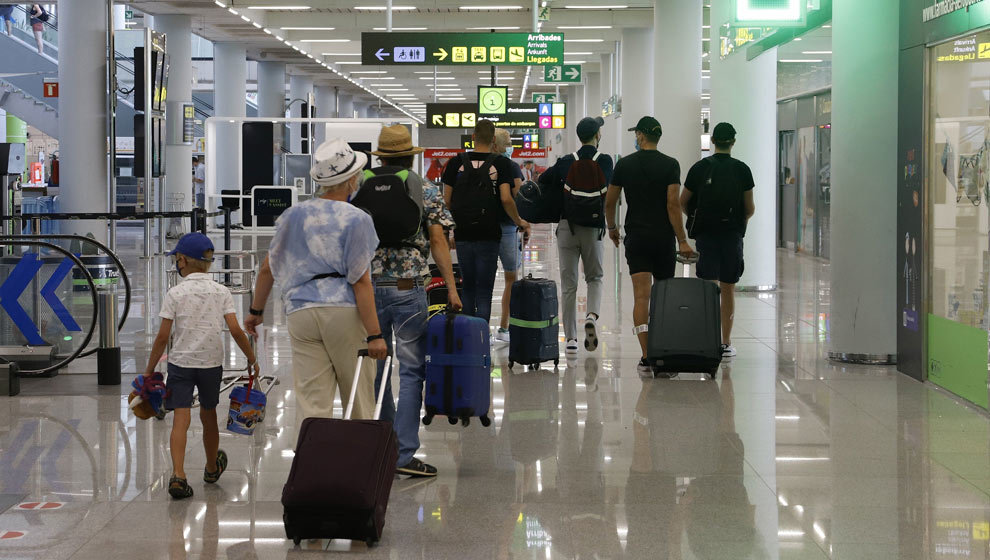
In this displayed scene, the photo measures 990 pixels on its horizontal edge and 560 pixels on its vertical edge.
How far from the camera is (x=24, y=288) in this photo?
8570 millimetres

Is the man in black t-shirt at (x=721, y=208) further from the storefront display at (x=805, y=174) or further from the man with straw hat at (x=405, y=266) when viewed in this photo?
the storefront display at (x=805, y=174)

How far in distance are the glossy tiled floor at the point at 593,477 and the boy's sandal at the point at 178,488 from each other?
0.08 meters

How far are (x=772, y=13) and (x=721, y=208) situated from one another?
2183 millimetres

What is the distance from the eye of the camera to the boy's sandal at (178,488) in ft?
17.0

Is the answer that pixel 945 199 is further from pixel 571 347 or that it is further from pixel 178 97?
pixel 178 97

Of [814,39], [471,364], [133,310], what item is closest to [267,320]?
[133,310]

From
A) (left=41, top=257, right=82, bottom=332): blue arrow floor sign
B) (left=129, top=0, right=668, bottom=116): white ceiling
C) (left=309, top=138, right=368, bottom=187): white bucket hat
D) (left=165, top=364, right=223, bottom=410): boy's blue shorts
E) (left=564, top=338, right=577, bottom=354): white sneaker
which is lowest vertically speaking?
(left=564, top=338, right=577, bottom=354): white sneaker

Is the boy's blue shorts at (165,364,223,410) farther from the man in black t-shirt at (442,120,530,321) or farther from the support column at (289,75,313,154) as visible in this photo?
the support column at (289,75,313,154)

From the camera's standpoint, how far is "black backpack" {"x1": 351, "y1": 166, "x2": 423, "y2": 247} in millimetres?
5281

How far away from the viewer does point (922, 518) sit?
16.0 feet

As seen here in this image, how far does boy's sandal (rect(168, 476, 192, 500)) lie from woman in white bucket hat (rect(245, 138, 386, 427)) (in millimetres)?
710

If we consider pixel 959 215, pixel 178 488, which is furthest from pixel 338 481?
pixel 959 215

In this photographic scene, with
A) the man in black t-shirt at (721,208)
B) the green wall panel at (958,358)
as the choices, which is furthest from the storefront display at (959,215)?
the man in black t-shirt at (721,208)

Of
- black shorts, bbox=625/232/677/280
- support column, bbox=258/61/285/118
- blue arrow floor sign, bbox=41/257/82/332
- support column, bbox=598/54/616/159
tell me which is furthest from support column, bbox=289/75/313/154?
black shorts, bbox=625/232/677/280
